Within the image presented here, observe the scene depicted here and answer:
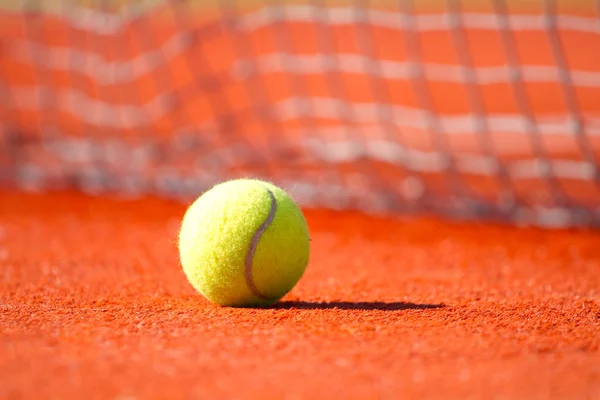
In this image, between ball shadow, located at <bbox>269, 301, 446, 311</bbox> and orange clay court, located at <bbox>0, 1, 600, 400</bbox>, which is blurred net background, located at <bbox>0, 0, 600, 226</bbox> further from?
ball shadow, located at <bbox>269, 301, 446, 311</bbox>

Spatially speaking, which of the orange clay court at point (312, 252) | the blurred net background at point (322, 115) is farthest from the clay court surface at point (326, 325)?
the blurred net background at point (322, 115)

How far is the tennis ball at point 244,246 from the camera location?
8.83ft

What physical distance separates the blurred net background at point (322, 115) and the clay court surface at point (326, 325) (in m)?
1.27

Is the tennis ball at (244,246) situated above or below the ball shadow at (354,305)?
above

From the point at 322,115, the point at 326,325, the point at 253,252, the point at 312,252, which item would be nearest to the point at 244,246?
the point at 253,252

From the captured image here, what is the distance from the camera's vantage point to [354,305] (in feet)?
9.41

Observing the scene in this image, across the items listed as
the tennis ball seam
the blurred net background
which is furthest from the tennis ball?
the blurred net background

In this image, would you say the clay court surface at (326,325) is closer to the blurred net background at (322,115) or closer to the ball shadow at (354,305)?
the ball shadow at (354,305)

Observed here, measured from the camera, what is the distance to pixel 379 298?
304 centimetres

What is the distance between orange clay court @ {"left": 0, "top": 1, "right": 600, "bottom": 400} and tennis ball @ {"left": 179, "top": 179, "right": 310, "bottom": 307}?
0.09 m

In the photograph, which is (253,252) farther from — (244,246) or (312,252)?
(312,252)

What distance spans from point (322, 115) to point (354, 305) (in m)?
7.24

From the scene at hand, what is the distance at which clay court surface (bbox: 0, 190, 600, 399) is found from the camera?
1.92m

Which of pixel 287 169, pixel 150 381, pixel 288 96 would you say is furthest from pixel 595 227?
pixel 288 96
